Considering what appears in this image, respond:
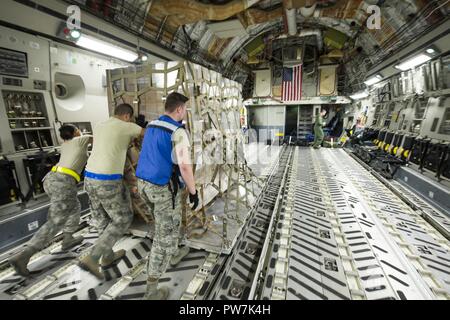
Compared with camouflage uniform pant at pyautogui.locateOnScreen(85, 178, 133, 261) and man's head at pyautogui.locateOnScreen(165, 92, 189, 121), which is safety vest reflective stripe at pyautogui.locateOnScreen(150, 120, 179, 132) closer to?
man's head at pyautogui.locateOnScreen(165, 92, 189, 121)

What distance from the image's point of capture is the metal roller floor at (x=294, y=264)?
2.32 metres

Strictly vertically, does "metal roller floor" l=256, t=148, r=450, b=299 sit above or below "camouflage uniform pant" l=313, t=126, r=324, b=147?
below

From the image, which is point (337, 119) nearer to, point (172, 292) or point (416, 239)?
point (416, 239)

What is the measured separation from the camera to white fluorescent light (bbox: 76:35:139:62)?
388 cm

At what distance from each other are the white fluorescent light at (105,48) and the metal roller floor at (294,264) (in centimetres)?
349

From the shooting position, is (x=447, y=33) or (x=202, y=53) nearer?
(x=447, y=33)

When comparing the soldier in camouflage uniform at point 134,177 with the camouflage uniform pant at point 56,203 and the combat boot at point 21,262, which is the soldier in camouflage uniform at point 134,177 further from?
the combat boot at point 21,262

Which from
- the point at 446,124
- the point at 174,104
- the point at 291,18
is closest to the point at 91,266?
the point at 174,104

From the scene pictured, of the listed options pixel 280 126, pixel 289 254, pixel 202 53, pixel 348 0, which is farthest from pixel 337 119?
pixel 289 254

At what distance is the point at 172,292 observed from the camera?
2.33 m

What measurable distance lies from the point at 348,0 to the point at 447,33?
2503mm

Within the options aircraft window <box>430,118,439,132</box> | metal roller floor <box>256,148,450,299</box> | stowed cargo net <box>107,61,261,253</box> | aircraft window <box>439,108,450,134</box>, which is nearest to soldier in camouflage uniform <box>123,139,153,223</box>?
stowed cargo net <box>107,61,261,253</box>

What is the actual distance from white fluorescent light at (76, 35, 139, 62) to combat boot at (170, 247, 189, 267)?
4153mm

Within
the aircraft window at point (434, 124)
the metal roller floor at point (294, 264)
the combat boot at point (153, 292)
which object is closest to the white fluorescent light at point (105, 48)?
the metal roller floor at point (294, 264)
